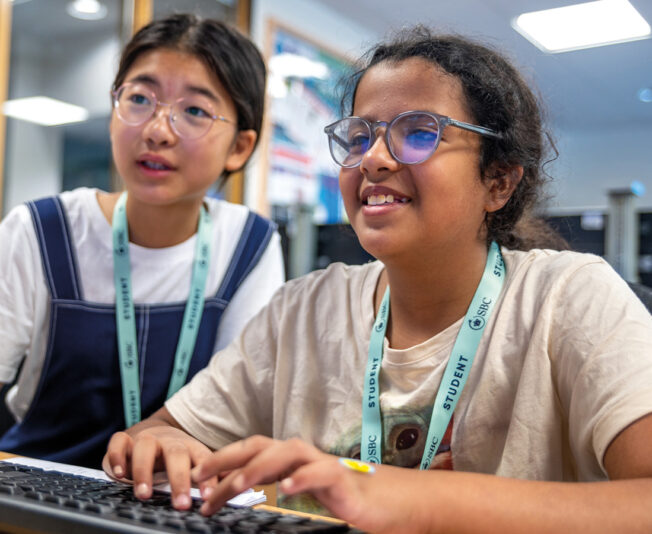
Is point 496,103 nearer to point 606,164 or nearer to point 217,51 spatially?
point 217,51

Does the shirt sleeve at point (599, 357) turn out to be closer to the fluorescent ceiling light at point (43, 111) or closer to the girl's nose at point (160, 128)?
the girl's nose at point (160, 128)

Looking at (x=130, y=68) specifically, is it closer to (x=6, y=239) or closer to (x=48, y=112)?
(x=6, y=239)

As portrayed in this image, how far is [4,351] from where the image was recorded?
1.51 meters

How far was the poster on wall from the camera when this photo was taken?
5.34 metres

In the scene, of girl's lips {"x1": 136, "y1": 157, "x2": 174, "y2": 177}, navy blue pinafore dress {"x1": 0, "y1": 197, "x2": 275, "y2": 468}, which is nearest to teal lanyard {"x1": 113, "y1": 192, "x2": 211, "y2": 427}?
navy blue pinafore dress {"x1": 0, "y1": 197, "x2": 275, "y2": 468}

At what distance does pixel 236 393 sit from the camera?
1257mm

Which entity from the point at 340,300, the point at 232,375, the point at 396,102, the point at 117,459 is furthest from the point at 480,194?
the point at 117,459

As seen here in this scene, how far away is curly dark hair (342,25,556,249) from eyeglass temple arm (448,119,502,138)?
0.04 ft

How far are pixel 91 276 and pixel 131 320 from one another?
0.14m

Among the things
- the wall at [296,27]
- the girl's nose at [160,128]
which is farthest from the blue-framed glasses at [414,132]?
the wall at [296,27]

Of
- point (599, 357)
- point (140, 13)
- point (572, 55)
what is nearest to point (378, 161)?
point (599, 357)

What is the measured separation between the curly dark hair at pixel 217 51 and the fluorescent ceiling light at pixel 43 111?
2.58 m

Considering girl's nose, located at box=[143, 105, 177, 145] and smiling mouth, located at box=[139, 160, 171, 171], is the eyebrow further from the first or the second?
smiling mouth, located at box=[139, 160, 171, 171]

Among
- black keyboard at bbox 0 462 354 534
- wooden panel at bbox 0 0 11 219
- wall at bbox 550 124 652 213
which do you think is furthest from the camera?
wall at bbox 550 124 652 213
